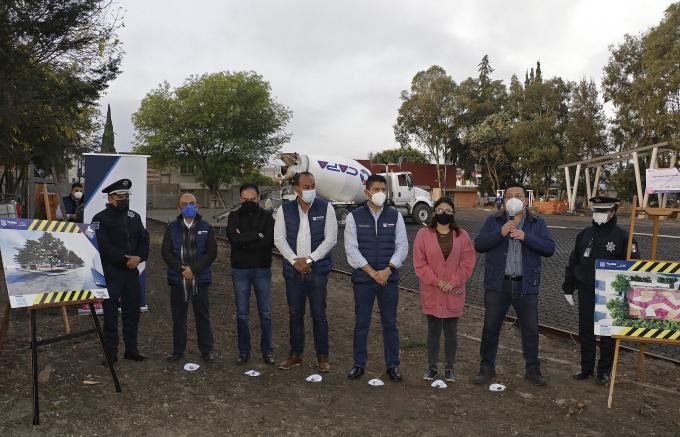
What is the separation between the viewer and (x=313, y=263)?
5.55 metres

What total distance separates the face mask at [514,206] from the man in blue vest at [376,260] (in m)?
1.06

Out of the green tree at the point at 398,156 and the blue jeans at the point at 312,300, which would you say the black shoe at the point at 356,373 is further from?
the green tree at the point at 398,156

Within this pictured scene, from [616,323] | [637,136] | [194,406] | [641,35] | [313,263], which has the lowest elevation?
[194,406]

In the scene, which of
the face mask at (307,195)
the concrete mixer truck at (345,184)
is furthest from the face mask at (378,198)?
the concrete mixer truck at (345,184)

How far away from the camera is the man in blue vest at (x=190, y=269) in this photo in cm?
589

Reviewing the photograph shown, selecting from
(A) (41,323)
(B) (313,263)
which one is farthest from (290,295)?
(A) (41,323)

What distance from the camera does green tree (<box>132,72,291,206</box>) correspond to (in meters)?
42.0

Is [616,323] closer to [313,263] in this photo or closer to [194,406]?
[313,263]

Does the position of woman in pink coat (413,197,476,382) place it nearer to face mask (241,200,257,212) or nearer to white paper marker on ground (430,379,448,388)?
white paper marker on ground (430,379,448,388)

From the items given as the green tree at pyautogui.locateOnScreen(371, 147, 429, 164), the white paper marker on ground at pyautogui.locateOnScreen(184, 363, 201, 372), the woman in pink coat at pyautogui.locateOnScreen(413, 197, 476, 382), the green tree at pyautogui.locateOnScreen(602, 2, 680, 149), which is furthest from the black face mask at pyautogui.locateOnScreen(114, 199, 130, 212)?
the green tree at pyautogui.locateOnScreen(371, 147, 429, 164)

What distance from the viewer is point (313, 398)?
4926 mm

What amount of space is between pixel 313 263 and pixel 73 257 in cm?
227

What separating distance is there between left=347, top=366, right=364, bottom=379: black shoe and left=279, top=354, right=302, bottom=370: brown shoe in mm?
A: 635

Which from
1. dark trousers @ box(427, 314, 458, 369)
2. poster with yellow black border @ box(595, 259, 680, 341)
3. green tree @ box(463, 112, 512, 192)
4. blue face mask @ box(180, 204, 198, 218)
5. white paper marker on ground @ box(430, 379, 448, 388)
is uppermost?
green tree @ box(463, 112, 512, 192)
